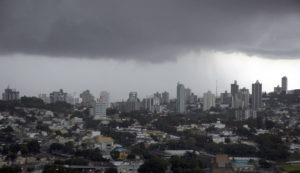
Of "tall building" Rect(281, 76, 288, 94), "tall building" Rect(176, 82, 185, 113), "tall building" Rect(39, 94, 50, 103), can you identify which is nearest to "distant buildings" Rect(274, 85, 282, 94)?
"tall building" Rect(281, 76, 288, 94)

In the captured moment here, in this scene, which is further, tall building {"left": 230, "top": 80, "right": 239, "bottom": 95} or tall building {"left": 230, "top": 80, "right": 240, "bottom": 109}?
tall building {"left": 230, "top": 80, "right": 239, "bottom": 95}

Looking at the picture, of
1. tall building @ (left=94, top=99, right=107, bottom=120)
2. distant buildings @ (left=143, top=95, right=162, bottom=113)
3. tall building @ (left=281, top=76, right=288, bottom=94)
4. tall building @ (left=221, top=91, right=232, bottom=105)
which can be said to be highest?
tall building @ (left=281, top=76, right=288, bottom=94)

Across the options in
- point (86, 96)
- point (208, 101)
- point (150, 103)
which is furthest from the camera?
point (86, 96)

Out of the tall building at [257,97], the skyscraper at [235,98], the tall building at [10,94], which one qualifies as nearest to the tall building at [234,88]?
the skyscraper at [235,98]

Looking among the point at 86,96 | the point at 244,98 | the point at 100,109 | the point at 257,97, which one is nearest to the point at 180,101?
the point at 244,98

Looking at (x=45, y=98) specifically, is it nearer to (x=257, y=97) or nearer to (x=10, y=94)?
(x=10, y=94)

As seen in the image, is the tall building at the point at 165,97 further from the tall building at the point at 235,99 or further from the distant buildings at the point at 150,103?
the tall building at the point at 235,99

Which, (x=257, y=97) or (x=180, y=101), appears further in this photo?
(x=180, y=101)

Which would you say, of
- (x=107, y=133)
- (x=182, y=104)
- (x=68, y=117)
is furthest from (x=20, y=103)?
(x=182, y=104)

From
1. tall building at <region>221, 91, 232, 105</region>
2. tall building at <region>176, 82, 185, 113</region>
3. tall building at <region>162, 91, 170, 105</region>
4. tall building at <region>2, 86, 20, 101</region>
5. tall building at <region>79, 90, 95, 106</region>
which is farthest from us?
tall building at <region>162, 91, 170, 105</region>

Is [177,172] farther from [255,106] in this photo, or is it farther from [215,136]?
[255,106]

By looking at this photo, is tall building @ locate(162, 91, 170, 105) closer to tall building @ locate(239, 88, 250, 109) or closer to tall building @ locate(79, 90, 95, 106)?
tall building @ locate(79, 90, 95, 106)

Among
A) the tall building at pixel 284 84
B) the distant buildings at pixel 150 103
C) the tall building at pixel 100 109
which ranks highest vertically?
the tall building at pixel 284 84
